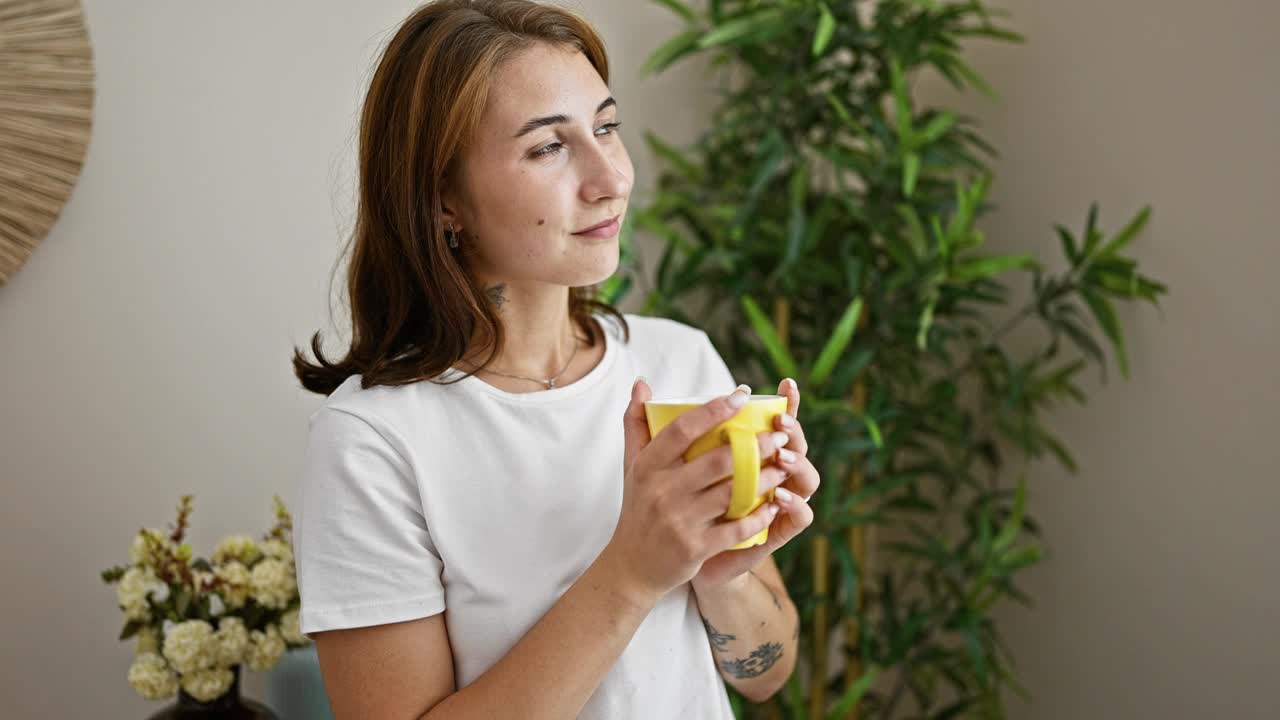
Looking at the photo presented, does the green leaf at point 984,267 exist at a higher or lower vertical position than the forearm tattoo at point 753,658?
higher

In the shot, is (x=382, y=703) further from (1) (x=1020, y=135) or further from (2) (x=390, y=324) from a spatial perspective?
(1) (x=1020, y=135)

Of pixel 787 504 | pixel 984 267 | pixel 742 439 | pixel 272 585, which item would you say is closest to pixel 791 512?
pixel 787 504

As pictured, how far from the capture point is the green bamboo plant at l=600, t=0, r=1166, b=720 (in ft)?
5.97

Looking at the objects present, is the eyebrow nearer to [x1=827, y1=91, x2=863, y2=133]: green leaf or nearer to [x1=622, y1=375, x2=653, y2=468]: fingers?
[x1=622, y1=375, x2=653, y2=468]: fingers

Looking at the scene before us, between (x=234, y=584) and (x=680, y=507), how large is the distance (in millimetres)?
829

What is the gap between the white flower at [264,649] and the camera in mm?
1369

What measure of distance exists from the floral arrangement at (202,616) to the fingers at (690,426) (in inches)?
31.3

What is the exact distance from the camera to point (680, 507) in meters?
0.79

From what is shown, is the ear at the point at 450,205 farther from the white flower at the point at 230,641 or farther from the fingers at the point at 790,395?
the white flower at the point at 230,641

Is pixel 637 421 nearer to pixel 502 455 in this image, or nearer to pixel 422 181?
pixel 502 455

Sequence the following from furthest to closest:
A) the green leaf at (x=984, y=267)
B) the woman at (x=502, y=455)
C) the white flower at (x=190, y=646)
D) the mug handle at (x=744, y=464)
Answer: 1. the green leaf at (x=984, y=267)
2. the white flower at (x=190, y=646)
3. the woman at (x=502, y=455)
4. the mug handle at (x=744, y=464)

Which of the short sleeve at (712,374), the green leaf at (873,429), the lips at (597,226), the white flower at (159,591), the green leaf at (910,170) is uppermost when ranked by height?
the green leaf at (910,170)

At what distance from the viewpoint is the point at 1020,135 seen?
6.79ft

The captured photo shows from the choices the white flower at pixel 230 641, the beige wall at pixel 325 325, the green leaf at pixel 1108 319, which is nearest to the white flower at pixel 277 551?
the white flower at pixel 230 641
